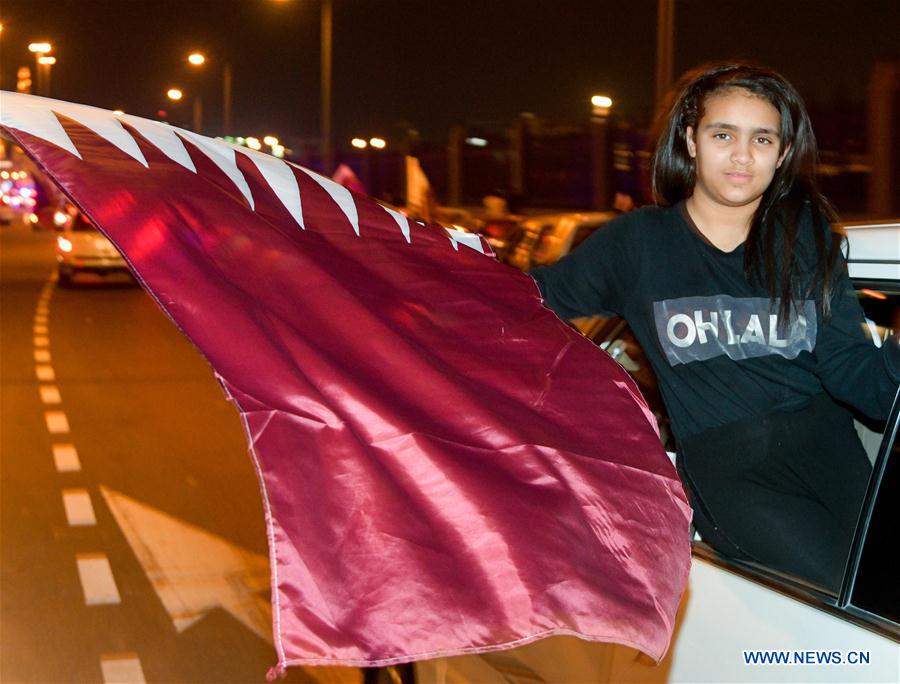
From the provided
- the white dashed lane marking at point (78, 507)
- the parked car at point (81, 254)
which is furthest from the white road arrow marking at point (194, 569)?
the parked car at point (81, 254)

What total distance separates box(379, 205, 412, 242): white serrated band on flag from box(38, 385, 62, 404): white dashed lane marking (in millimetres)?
8913

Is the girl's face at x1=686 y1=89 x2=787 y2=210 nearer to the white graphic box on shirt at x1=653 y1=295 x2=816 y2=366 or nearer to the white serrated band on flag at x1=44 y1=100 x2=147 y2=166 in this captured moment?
the white graphic box on shirt at x1=653 y1=295 x2=816 y2=366

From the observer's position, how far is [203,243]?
7.84 feet

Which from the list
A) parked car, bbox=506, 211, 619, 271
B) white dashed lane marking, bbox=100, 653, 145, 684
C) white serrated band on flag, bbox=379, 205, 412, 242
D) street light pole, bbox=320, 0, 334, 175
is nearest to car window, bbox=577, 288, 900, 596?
white serrated band on flag, bbox=379, 205, 412, 242

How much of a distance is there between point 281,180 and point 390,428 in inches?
31.0

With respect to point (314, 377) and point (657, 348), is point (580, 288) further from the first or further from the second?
point (314, 377)

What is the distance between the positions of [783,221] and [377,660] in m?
1.24

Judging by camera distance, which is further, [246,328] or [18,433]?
[18,433]

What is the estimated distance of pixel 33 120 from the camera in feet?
8.19

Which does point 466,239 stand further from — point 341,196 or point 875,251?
point 875,251

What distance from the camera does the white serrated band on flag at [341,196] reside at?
2.77m

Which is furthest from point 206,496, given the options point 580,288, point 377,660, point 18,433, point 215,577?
point 377,660

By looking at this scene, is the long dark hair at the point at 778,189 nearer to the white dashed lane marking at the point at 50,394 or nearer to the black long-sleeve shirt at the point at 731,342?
the black long-sleeve shirt at the point at 731,342

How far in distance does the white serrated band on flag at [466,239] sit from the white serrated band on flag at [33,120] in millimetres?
881
